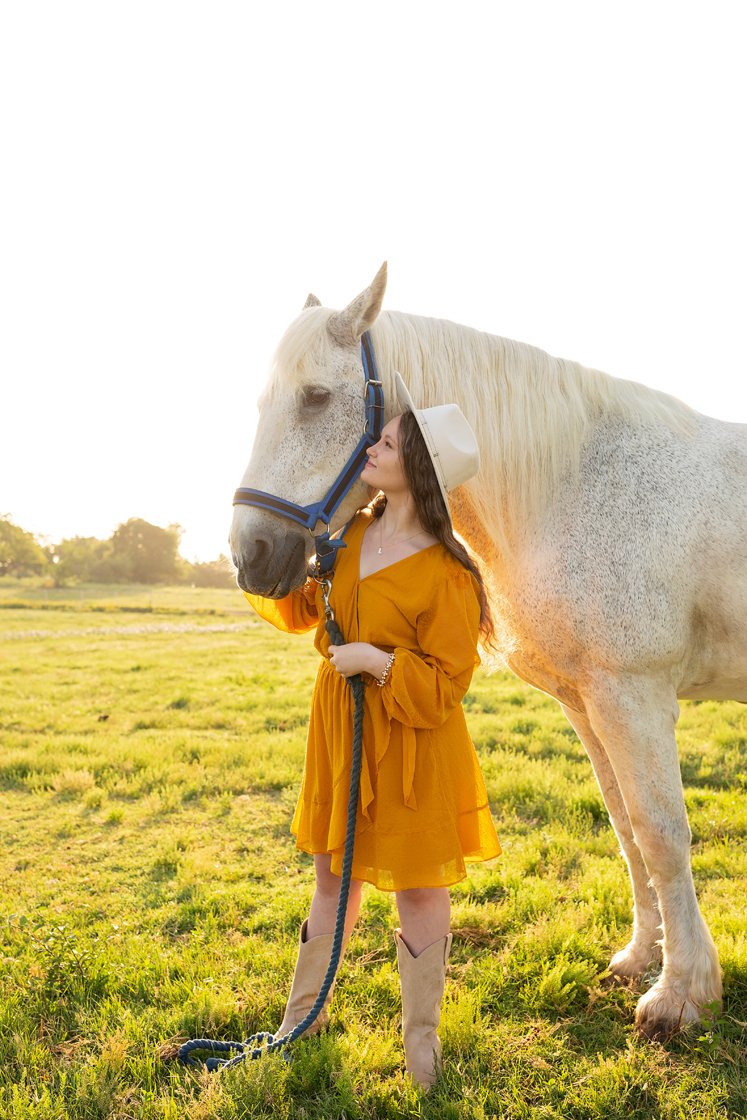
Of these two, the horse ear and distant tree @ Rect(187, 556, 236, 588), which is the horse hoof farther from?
distant tree @ Rect(187, 556, 236, 588)

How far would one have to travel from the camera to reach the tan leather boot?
2424 mm

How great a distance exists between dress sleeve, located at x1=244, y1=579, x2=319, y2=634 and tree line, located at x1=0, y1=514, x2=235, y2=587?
1763 inches

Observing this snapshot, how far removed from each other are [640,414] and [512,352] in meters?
0.56

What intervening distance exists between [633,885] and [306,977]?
4.68 feet

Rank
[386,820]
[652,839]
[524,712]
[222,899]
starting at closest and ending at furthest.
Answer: [386,820] → [652,839] → [222,899] → [524,712]

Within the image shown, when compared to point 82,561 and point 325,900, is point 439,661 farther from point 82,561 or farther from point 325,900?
point 82,561

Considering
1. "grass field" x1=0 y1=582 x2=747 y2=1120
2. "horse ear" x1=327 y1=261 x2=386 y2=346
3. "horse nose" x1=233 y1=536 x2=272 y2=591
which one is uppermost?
"horse ear" x1=327 y1=261 x2=386 y2=346

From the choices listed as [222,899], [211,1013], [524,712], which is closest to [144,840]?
[222,899]

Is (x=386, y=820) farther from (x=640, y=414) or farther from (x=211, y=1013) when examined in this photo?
(x=640, y=414)

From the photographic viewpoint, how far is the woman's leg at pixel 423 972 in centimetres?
225

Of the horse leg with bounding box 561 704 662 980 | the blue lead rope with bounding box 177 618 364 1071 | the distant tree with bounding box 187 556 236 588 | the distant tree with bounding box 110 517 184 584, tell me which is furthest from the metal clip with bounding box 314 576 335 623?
the distant tree with bounding box 110 517 184 584

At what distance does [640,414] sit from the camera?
2887 millimetres

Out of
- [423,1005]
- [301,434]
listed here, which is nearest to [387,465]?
[301,434]

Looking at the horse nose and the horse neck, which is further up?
the horse neck
